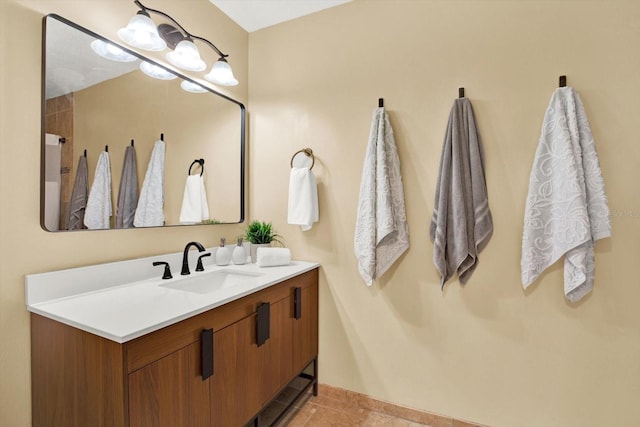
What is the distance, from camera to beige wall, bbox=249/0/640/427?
4.58 feet

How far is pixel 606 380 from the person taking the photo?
1.42 metres

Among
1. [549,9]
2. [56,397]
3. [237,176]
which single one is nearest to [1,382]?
[56,397]

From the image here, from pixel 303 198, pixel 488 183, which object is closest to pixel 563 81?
pixel 488 183

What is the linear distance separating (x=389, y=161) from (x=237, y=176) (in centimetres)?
103

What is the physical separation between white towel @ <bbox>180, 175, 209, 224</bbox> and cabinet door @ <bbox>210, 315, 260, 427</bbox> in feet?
2.46

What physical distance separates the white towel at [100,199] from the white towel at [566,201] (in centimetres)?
192

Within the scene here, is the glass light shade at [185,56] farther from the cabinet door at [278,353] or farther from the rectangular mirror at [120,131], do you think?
the cabinet door at [278,353]

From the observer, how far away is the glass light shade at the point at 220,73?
1.84 meters

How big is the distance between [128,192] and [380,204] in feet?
4.12

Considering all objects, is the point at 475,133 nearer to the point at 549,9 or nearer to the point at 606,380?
the point at 549,9

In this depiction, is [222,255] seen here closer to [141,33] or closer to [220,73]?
[220,73]

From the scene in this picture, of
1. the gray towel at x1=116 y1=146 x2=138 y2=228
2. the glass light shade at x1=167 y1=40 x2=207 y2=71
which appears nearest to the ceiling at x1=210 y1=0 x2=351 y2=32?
the glass light shade at x1=167 y1=40 x2=207 y2=71

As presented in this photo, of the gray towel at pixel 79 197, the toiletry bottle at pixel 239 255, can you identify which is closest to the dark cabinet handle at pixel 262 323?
the toiletry bottle at pixel 239 255

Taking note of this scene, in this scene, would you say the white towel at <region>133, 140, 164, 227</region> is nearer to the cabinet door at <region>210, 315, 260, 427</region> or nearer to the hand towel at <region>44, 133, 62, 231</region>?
the hand towel at <region>44, 133, 62, 231</region>
